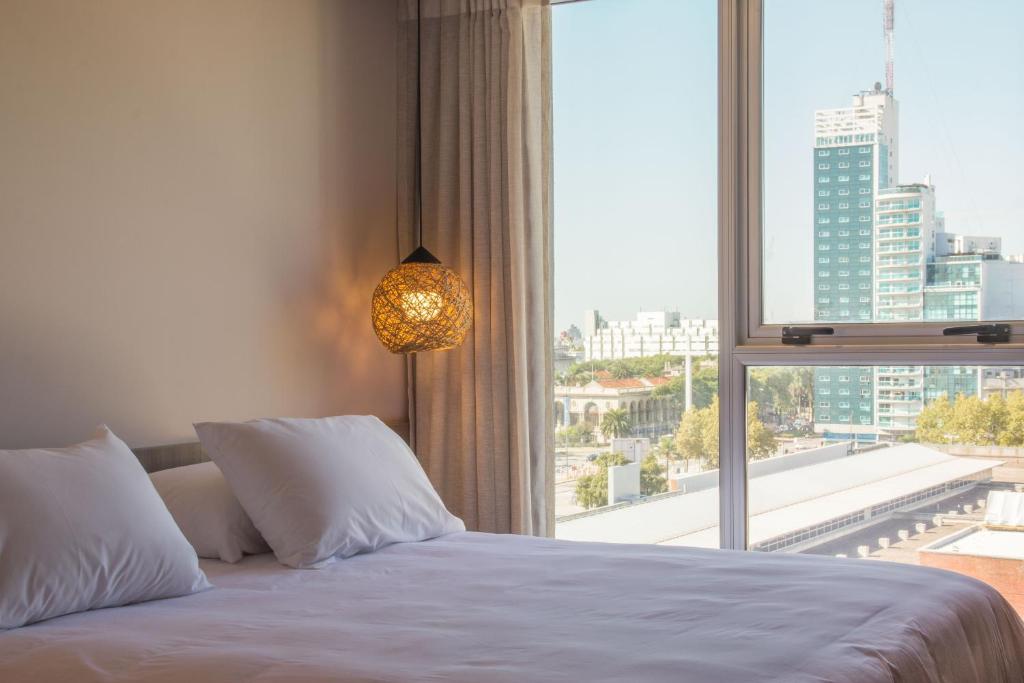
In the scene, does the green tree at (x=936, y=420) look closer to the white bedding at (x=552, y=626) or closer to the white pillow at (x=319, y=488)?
the white bedding at (x=552, y=626)

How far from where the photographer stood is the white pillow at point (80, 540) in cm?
202

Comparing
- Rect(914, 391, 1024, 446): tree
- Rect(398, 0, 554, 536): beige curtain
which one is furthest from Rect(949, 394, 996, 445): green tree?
Rect(398, 0, 554, 536): beige curtain

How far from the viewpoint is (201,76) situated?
3.18 metres

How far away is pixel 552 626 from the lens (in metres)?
1.92

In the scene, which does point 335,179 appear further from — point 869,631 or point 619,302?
point 869,631

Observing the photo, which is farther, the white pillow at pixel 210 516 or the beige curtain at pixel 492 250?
the beige curtain at pixel 492 250

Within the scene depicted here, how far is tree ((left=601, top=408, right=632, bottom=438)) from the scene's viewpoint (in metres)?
3.78

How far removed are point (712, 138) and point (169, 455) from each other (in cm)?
202

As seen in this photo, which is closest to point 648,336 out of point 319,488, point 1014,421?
point 1014,421

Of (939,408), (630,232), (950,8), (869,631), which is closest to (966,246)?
(939,408)

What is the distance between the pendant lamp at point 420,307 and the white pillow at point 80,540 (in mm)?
1279

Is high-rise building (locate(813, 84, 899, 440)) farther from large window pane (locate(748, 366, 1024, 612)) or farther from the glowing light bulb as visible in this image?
the glowing light bulb

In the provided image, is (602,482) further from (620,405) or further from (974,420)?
(974,420)

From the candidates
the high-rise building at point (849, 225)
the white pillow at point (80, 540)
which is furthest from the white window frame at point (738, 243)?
the white pillow at point (80, 540)
